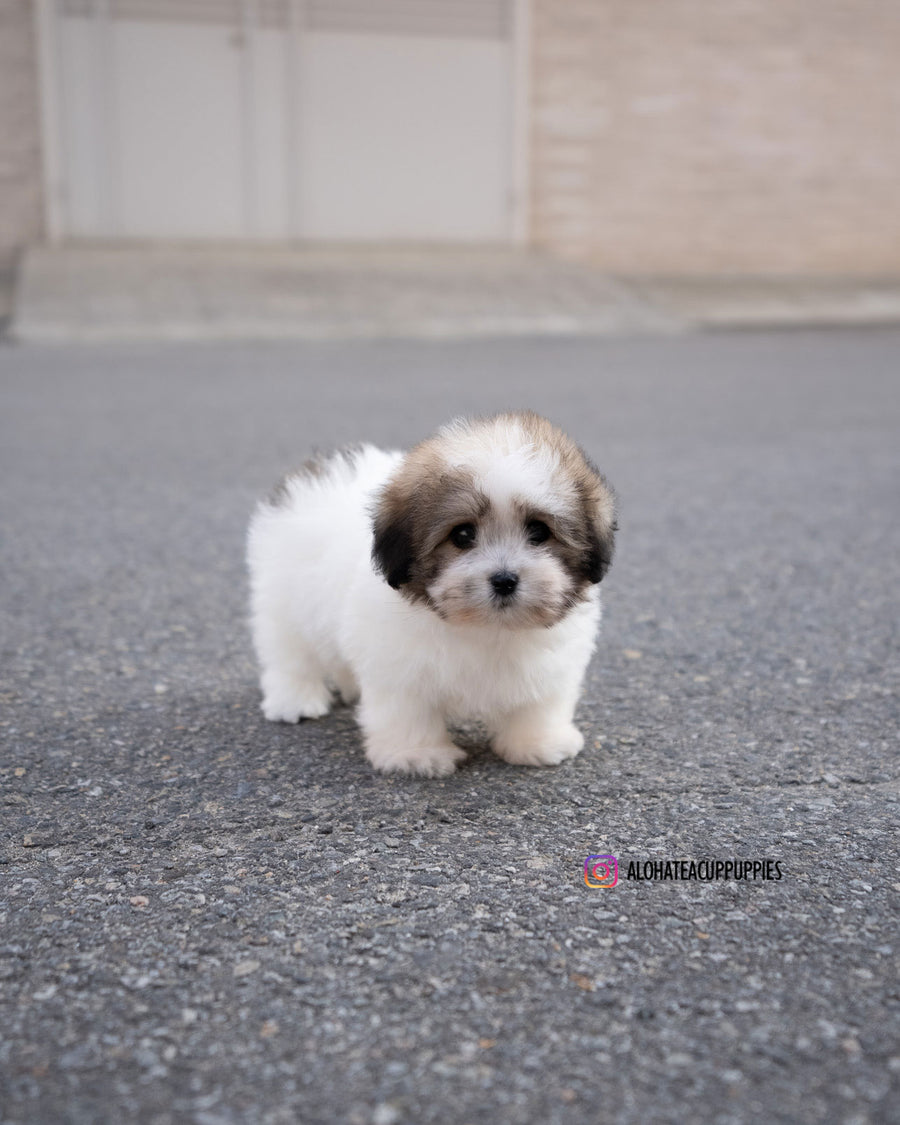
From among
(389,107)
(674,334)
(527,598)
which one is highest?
(389,107)

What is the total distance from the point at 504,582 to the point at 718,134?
17.6 m

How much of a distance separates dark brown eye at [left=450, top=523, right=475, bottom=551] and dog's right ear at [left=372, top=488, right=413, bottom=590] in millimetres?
95

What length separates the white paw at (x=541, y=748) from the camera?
9.30 feet

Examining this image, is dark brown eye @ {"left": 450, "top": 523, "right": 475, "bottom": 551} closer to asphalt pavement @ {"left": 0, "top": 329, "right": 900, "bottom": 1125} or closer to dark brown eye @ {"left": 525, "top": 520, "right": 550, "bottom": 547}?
dark brown eye @ {"left": 525, "top": 520, "right": 550, "bottom": 547}

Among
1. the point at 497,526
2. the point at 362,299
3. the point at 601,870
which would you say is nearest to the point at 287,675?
the point at 497,526

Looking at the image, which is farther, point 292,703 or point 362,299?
point 362,299

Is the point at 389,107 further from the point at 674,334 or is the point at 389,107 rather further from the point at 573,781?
the point at 573,781

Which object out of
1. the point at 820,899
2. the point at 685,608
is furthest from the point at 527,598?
the point at 685,608

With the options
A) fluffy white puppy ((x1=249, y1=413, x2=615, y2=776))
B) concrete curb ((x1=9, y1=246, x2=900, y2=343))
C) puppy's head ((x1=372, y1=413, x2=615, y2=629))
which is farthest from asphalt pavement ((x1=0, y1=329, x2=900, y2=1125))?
concrete curb ((x1=9, y1=246, x2=900, y2=343))

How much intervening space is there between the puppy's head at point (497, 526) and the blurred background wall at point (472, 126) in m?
14.5

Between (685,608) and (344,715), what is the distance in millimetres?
1505

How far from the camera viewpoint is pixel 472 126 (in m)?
16.9

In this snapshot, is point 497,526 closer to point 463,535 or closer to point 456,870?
point 463,535

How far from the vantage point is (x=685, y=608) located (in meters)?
4.17
